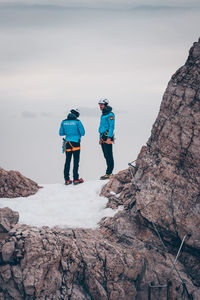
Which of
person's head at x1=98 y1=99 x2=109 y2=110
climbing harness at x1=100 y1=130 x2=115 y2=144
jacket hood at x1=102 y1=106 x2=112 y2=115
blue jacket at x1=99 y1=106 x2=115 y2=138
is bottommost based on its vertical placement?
climbing harness at x1=100 y1=130 x2=115 y2=144

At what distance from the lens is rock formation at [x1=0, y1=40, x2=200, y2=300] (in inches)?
506

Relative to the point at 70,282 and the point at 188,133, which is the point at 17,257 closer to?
the point at 70,282

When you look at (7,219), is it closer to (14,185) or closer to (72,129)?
(14,185)

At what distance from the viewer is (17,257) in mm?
12820

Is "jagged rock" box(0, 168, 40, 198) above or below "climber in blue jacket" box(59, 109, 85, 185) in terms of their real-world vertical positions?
below

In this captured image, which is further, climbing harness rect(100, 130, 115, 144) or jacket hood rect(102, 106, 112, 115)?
climbing harness rect(100, 130, 115, 144)

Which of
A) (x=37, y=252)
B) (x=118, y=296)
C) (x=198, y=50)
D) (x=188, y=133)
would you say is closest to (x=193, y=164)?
(x=188, y=133)

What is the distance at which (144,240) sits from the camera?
14688 millimetres

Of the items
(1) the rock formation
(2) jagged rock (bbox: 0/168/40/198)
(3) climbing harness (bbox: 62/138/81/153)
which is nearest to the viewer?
(1) the rock formation

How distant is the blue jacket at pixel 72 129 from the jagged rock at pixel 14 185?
2765mm

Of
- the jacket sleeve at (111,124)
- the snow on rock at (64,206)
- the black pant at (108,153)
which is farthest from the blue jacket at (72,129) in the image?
the snow on rock at (64,206)

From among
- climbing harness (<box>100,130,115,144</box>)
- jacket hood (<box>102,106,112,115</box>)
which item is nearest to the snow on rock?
climbing harness (<box>100,130,115,144</box>)

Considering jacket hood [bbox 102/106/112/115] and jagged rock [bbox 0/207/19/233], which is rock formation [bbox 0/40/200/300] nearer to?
jagged rock [bbox 0/207/19/233]

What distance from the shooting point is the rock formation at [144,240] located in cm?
1284
